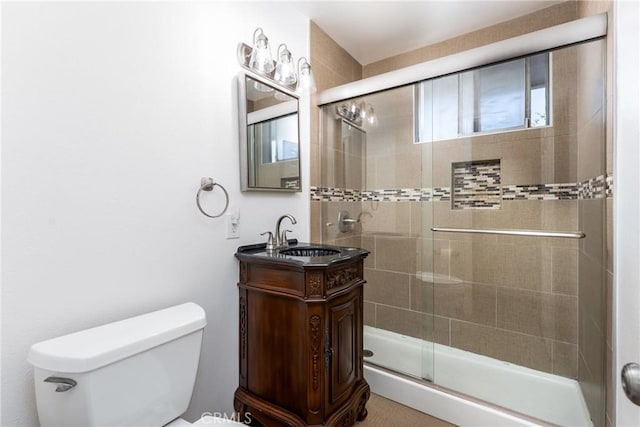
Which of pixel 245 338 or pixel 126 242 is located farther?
pixel 245 338

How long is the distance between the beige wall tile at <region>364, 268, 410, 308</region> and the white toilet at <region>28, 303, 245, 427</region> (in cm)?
149

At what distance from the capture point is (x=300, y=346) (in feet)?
4.06

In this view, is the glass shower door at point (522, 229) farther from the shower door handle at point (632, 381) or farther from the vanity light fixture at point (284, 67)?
the shower door handle at point (632, 381)

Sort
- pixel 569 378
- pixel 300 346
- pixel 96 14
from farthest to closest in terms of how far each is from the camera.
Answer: pixel 569 378, pixel 300 346, pixel 96 14

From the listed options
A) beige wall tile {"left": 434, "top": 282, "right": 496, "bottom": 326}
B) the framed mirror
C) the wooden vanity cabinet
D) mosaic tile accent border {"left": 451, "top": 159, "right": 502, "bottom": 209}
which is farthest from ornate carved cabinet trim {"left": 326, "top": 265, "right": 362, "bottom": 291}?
mosaic tile accent border {"left": 451, "top": 159, "right": 502, "bottom": 209}

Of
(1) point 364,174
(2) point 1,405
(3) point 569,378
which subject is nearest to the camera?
(2) point 1,405

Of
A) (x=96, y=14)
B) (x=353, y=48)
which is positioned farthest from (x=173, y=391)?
(x=353, y=48)

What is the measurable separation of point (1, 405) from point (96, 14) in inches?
48.6

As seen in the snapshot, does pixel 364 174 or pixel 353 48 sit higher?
pixel 353 48

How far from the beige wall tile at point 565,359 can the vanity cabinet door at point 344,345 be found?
1322mm

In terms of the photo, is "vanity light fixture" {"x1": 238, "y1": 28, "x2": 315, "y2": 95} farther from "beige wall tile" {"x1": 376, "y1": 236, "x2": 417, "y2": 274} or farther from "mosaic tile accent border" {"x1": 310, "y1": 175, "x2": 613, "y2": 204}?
"beige wall tile" {"x1": 376, "y1": 236, "x2": 417, "y2": 274}

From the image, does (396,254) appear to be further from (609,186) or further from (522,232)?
(609,186)

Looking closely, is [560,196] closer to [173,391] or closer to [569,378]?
[569,378]

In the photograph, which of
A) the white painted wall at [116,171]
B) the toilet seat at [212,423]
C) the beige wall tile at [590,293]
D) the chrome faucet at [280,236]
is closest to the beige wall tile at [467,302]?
the beige wall tile at [590,293]
